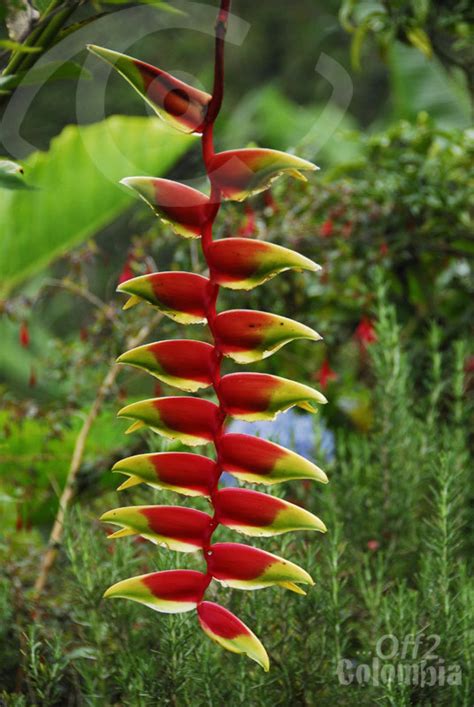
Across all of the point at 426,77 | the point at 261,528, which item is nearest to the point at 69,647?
the point at 261,528

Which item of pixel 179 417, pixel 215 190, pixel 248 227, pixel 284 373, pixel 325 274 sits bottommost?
pixel 284 373

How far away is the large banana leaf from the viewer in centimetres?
188

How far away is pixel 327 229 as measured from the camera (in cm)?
146

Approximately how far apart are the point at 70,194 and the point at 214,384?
61.8 inches

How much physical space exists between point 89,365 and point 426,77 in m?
2.29

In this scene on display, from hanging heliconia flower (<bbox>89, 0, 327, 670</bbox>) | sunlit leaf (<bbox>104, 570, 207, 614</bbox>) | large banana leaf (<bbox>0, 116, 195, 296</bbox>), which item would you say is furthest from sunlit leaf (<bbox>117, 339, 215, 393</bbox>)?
large banana leaf (<bbox>0, 116, 195, 296</bbox>)

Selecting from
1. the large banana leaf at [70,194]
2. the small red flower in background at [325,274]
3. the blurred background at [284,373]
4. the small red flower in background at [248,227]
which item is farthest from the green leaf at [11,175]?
the large banana leaf at [70,194]

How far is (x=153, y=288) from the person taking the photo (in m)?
0.49

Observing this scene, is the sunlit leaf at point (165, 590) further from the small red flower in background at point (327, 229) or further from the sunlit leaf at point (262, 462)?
the small red flower in background at point (327, 229)

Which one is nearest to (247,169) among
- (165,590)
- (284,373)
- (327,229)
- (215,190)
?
(215,190)

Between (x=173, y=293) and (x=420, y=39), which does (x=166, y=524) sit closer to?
(x=173, y=293)

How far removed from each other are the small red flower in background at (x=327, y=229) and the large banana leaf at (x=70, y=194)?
48 centimetres

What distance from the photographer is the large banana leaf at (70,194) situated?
188 centimetres

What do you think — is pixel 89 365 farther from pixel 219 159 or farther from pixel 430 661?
pixel 219 159
